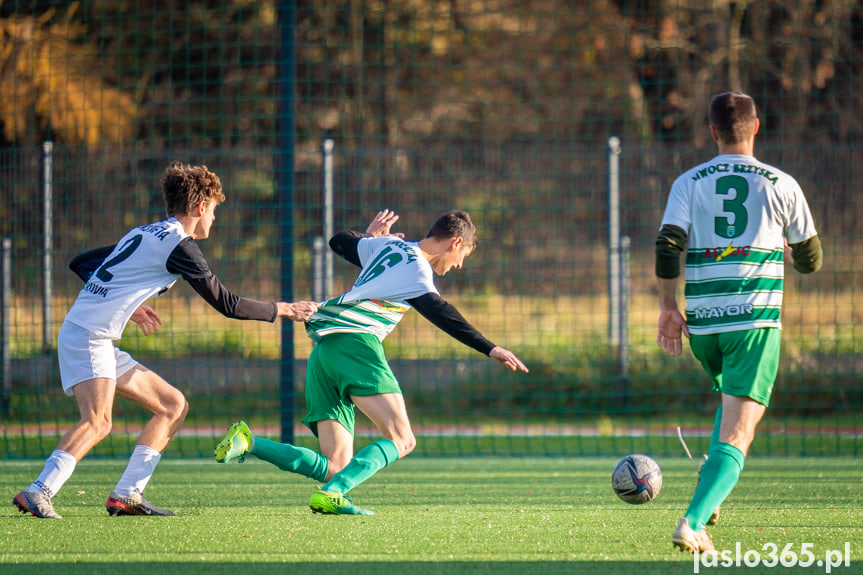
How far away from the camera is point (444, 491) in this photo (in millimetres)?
5828

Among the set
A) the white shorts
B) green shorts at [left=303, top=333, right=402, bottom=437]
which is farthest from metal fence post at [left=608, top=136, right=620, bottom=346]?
the white shorts

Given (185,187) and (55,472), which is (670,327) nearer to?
(185,187)

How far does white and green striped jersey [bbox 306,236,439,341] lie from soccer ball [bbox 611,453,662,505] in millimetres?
1175

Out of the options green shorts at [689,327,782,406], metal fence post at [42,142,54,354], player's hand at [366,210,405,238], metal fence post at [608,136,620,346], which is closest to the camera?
green shorts at [689,327,782,406]

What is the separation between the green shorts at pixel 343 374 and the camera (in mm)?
4676


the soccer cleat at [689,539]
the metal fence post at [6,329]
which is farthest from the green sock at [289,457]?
the metal fence post at [6,329]

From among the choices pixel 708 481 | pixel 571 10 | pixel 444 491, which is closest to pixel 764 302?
pixel 708 481

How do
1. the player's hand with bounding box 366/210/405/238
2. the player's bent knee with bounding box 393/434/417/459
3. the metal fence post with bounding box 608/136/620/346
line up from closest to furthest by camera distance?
1. the player's bent knee with bounding box 393/434/417/459
2. the player's hand with bounding box 366/210/405/238
3. the metal fence post with bounding box 608/136/620/346

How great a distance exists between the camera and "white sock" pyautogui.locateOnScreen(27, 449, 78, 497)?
455 cm

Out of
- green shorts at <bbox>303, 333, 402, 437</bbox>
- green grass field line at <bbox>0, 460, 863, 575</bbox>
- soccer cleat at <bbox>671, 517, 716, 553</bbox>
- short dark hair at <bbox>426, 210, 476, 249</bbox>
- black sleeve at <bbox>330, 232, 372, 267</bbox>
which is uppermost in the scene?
short dark hair at <bbox>426, 210, 476, 249</bbox>

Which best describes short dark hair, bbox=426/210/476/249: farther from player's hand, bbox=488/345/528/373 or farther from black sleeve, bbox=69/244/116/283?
black sleeve, bbox=69/244/116/283

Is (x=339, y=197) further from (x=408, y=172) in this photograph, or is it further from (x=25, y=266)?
(x=25, y=266)

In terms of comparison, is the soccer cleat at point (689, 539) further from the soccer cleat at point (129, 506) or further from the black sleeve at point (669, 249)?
the soccer cleat at point (129, 506)

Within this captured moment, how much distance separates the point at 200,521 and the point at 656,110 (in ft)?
43.8
